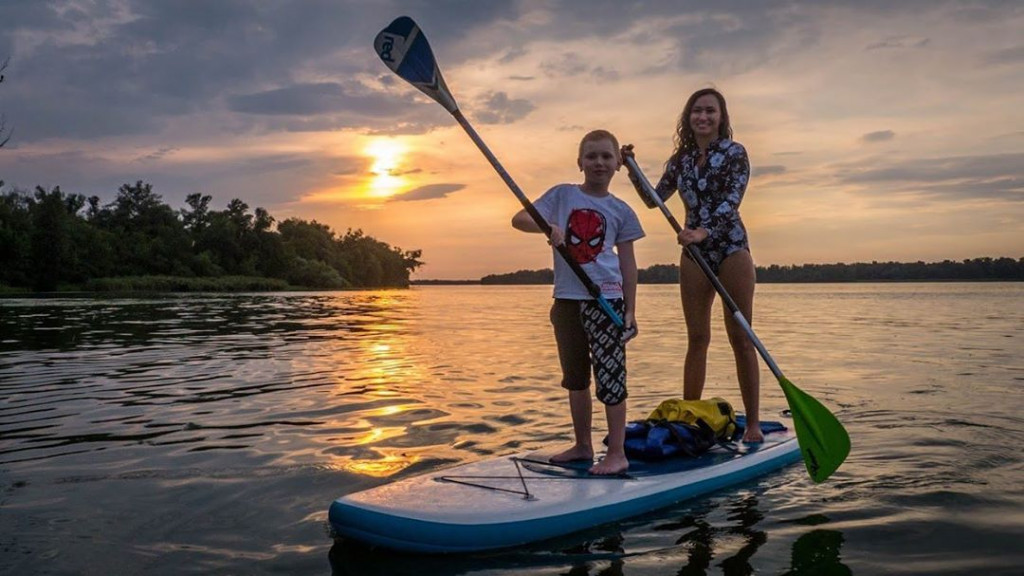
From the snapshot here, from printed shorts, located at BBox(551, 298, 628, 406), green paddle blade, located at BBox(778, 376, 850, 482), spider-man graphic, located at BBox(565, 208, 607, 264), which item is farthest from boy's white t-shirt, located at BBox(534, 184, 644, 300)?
green paddle blade, located at BBox(778, 376, 850, 482)

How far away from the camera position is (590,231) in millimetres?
4711

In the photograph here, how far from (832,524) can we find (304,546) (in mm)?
2883

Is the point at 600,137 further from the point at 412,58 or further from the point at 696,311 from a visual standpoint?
the point at 696,311

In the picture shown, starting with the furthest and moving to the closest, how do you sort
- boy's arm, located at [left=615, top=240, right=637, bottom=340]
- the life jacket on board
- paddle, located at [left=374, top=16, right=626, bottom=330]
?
the life jacket on board < paddle, located at [left=374, top=16, right=626, bottom=330] < boy's arm, located at [left=615, top=240, right=637, bottom=340]

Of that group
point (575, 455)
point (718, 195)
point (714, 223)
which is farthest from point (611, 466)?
point (718, 195)

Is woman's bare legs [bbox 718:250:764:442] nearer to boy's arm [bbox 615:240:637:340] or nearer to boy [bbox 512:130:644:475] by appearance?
boy's arm [bbox 615:240:637:340]

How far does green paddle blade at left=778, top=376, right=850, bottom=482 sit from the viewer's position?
16.4 feet

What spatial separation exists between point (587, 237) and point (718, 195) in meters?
1.49

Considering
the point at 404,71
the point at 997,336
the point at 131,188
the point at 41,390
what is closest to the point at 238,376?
the point at 41,390

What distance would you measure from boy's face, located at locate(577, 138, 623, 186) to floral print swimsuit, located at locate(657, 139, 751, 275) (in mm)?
1234

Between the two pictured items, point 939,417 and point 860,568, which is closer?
point 860,568

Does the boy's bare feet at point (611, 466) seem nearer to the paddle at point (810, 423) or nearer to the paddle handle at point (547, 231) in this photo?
the paddle handle at point (547, 231)

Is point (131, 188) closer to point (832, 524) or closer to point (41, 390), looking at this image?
point (41, 390)

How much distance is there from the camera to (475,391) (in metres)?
9.52
